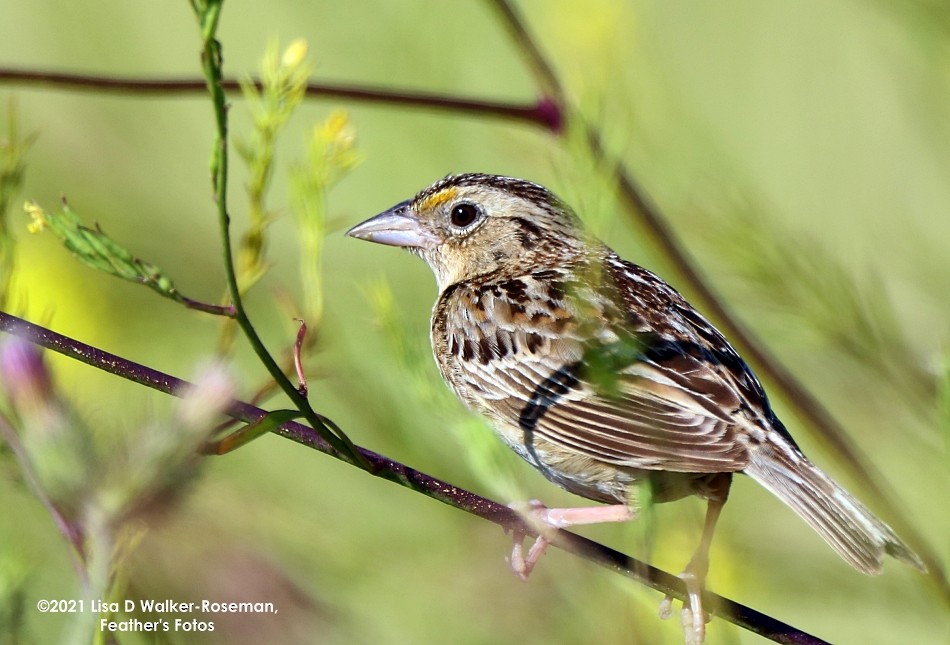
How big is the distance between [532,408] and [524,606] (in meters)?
0.59

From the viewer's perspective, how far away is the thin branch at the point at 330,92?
2961mm

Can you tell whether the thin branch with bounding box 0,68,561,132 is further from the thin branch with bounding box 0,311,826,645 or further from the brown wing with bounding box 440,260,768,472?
the thin branch with bounding box 0,311,826,645

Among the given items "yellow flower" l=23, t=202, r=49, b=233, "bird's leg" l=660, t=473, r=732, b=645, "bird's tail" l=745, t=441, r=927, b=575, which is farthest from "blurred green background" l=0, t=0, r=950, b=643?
"yellow flower" l=23, t=202, r=49, b=233

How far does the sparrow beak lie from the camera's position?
4289 millimetres

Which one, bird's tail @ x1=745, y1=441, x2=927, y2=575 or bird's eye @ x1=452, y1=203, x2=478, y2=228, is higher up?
bird's eye @ x1=452, y1=203, x2=478, y2=228

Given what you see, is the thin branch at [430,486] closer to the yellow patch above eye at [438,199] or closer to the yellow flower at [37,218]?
the yellow flower at [37,218]

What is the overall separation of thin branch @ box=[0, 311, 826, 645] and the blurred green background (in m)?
0.08

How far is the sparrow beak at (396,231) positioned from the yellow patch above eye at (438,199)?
0.21ft

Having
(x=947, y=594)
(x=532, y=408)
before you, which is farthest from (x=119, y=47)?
(x=947, y=594)

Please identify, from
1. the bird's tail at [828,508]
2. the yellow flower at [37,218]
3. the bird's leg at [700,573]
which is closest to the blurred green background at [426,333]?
the bird's leg at [700,573]

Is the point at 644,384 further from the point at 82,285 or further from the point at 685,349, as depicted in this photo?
the point at 82,285

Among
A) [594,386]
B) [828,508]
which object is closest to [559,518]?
[594,386]

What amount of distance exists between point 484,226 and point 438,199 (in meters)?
0.21

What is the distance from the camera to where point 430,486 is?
2293mm
